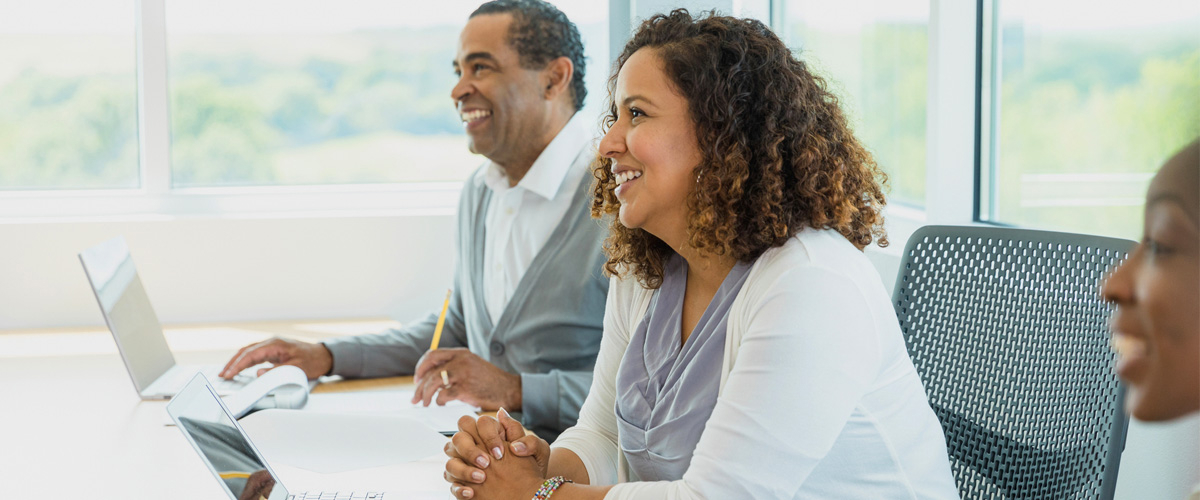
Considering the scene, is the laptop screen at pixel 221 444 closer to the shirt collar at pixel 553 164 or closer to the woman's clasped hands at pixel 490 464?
the woman's clasped hands at pixel 490 464

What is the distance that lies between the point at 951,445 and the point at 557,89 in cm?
112

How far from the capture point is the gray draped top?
1.16m

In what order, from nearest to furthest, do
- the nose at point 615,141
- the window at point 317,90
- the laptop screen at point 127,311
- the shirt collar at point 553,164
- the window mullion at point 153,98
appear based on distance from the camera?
the nose at point 615,141 < the laptop screen at point 127,311 < the shirt collar at point 553,164 < the window mullion at point 153,98 < the window at point 317,90

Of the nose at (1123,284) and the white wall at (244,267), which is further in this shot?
the white wall at (244,267)

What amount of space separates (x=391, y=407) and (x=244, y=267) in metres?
1.30

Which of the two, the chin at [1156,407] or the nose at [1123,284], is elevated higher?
the nose at [1123,284]

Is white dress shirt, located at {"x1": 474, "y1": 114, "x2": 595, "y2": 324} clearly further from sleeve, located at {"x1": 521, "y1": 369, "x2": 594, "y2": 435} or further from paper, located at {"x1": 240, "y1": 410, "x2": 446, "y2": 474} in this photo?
paper, located at {"x1": 240, "y1": 410, "x2": 446, "y2": 474}

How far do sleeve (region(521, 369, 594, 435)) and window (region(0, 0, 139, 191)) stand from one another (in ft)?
6.10

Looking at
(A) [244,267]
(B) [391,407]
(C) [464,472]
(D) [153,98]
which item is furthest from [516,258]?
(D) [153,98]

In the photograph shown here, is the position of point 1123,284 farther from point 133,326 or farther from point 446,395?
point 133,326

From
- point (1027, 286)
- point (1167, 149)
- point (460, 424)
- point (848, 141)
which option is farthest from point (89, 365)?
point (1167, 149)

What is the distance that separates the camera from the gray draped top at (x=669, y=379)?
1.16m

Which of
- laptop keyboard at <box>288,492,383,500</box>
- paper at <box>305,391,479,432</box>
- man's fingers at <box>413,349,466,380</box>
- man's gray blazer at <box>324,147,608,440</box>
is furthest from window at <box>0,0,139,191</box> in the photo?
laptop keyboard at <box>288,492,383,500</box>

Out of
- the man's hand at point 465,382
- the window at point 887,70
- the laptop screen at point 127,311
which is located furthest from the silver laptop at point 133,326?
the window at point 887,70
